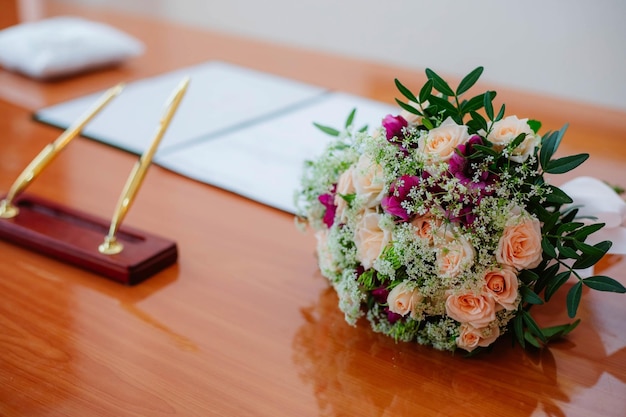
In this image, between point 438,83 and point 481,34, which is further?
point 481,34

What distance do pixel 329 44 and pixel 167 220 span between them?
198 centimetres

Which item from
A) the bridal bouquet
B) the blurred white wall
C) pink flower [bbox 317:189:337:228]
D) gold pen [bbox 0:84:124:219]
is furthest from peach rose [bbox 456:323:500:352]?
the blurred white wall

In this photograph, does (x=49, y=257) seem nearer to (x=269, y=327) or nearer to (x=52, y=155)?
(x=52, y=155)

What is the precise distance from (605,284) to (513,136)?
194mm

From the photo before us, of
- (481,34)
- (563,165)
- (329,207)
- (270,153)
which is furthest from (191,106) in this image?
(481,34)

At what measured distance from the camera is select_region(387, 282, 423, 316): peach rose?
0.85 meters

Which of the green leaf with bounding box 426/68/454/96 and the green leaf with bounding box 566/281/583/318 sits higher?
the green leaf with bounding box 426/68/454/96

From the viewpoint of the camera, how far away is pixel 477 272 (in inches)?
32.6

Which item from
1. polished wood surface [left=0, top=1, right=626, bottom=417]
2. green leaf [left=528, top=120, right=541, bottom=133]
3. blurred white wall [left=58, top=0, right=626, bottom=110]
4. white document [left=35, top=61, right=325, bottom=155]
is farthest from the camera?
blurred white wall [left=58, top=0, right=626, bottom=110]

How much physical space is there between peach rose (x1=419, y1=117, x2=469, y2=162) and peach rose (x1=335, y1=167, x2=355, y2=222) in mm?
106

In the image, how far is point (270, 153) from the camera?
1449 mm

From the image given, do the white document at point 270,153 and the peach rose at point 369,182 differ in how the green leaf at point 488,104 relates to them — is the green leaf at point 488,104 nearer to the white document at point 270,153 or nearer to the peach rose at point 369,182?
the peach rose at point 369,182

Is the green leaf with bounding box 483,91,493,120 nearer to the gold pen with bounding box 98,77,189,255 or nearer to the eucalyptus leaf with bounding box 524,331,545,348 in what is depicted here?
the eucalyptus leaf with bounding box 524,331,545,348

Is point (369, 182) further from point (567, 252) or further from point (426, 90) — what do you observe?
point (567, 252)
